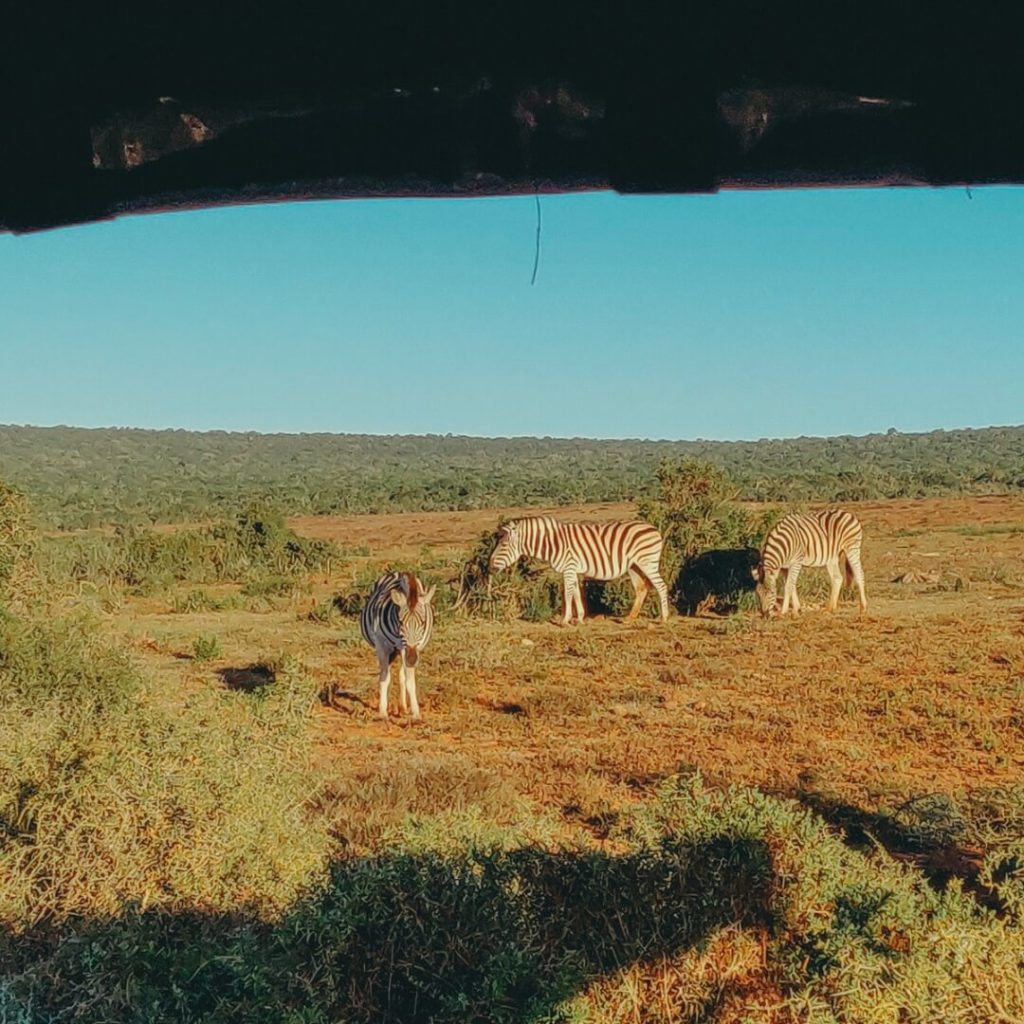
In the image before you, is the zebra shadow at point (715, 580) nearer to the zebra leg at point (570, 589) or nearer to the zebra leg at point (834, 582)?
the zebra leg at point (834, 582)

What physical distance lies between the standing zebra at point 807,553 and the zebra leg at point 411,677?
26.4 feet

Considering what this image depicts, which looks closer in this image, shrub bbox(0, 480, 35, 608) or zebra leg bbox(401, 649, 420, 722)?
shrub bbox(0, 480, 35, 608)

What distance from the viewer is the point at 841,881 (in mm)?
4578

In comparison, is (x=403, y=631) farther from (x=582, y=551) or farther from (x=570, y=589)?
(x=582, y=551)

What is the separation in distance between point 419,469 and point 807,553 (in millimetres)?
64622

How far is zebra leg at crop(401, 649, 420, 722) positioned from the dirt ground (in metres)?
0.21

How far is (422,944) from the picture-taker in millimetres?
4297

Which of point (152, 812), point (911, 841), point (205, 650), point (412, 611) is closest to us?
point (152, 812)

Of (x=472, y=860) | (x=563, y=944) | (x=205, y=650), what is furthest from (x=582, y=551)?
(x=563, y=944)

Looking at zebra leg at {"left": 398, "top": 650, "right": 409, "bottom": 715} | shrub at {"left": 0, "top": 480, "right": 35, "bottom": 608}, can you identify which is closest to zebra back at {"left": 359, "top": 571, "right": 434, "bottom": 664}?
zebra leg at {"left": 398, "top": 650, "right": 409, "bottom": 715}

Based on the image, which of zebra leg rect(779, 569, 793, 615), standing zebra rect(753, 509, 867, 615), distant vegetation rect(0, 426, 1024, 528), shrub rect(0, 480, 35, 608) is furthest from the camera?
distant vegetation rect(0, 426, 1024, 528)

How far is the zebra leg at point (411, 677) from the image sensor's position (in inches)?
433

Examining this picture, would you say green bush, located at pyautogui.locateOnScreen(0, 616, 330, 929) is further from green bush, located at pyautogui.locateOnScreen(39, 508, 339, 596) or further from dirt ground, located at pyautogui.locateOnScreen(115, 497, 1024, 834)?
green bush, located at pyautogui.locateOnScreen(39, 508, 339, 596)

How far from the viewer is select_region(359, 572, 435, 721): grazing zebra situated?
11.0 meters
